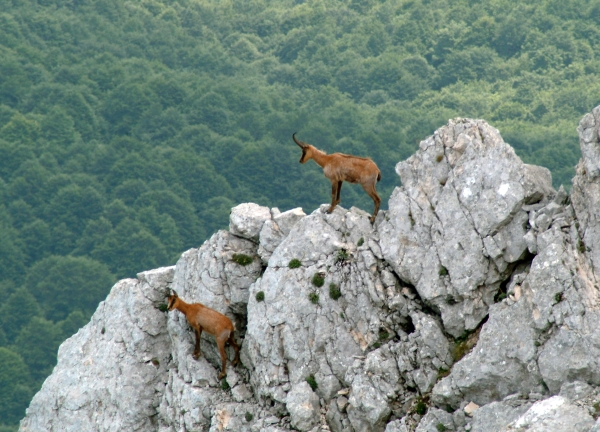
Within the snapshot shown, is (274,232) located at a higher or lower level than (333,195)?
lower

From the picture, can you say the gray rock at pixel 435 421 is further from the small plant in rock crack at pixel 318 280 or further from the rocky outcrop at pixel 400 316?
the small plant in rock crack at pixel 318 280

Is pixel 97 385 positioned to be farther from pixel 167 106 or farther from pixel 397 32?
pixel 397 32

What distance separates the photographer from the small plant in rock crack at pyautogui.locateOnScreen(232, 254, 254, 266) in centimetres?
3269

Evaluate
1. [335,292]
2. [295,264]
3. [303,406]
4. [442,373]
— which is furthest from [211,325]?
[442,373]

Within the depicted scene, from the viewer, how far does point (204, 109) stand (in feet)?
515

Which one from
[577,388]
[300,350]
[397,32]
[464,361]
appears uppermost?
[397,32]

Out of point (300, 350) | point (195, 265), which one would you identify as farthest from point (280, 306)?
point (195, 265)

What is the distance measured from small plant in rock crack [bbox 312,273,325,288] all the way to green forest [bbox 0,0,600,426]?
67890 mm

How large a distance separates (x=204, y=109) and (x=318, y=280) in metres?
128

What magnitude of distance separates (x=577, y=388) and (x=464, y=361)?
308 cm

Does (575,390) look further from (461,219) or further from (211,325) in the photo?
(211,325)

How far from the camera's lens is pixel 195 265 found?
33.4m

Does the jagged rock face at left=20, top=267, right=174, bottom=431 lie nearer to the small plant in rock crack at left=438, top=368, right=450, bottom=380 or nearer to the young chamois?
the young chamois

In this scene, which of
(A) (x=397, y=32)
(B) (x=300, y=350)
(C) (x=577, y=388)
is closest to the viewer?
(C) (x=577, y=388)
